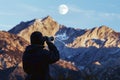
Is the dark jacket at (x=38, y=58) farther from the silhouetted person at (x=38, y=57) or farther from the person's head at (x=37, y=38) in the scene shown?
the person's head at (x=37, y=38)

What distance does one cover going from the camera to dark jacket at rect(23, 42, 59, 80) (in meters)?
15.2

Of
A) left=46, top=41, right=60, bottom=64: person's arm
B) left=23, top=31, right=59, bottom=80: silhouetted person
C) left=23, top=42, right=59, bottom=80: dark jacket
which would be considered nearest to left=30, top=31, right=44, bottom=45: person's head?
left=23, top=31, right=59, bottom=80: silhouetted person

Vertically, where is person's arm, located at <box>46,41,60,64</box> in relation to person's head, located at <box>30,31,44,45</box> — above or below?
below

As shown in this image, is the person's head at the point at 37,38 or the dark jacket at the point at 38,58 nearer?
the dark jacket at the point at 38,58

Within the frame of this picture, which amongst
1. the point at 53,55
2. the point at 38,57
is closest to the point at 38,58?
the point at 38,57

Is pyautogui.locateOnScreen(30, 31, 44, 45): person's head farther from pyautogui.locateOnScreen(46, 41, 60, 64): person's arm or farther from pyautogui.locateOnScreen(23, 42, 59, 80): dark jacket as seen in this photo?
pyautogui.locateOnScreen(46, 41, 60, 64): person's arm

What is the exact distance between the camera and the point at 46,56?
15.3m

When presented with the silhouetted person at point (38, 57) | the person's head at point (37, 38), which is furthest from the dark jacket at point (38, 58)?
the person's head at point (37, 38)

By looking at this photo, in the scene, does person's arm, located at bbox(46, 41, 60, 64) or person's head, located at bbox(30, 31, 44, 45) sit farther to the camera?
person's head, located at bbox(30, 31, 44, 45)

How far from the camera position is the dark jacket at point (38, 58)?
15203 mm

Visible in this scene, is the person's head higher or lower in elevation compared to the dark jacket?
higher

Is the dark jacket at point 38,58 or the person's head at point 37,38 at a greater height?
the person's head at point 37,38

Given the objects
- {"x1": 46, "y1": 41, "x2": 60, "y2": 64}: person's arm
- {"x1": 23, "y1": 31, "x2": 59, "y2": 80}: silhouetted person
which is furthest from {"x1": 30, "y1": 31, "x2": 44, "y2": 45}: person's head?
{"x1": 46, "y1": 41, "x2": 60, "y2": 64}: person's arm

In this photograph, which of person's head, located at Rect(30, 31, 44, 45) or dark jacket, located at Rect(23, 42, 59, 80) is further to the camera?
person's head, located at Rect(30, 31, 44, 45)
